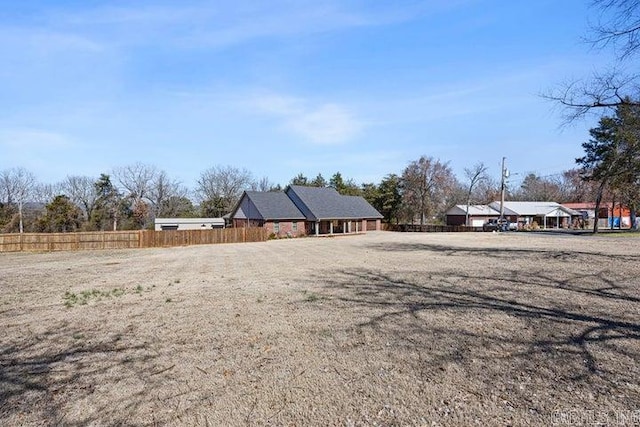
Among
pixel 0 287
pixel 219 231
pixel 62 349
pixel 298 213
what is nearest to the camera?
pixel 62 349

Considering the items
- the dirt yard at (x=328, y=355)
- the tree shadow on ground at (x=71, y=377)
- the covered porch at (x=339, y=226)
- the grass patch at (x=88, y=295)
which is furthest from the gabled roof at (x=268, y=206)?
the tree shadow on ground at (x=71, y=377)

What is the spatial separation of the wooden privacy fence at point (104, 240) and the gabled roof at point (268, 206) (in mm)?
7433

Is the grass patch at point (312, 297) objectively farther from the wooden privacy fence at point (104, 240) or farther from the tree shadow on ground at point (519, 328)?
→ the wooden privacy fence at point (104, 240)

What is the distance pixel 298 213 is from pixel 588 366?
35.9 metres

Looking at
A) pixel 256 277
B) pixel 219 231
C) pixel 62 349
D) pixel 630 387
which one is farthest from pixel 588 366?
pixel 219 231

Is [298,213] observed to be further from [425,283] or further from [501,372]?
[501,372]

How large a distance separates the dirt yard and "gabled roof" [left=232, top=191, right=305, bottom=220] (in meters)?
28.2

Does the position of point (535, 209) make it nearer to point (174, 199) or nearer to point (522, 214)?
point (522, 214)

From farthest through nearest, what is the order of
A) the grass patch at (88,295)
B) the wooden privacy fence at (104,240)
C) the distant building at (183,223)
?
the distant building at (183,223)
the wooden privacy fence at (104,240)
the grass patch at (88,295)

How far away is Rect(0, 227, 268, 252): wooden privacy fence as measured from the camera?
24500mm

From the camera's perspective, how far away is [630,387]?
11.5 feet

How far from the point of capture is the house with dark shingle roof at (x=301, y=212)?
37.5 meters

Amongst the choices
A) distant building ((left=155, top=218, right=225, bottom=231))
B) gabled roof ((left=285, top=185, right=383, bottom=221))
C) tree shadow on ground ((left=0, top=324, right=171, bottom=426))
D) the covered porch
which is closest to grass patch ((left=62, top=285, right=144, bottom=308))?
tree shadow on ground ((left=0, top=324, right=171, bottom=426))

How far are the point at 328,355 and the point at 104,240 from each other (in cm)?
2570
